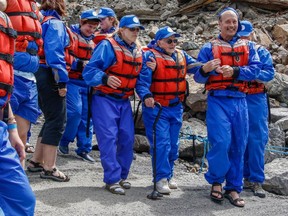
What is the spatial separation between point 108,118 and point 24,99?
1060mm

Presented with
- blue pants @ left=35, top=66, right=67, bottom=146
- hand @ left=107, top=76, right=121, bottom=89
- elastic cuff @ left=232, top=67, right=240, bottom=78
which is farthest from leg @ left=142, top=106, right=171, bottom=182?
blue pants @ left=35, top=66, right=67, bottom=146

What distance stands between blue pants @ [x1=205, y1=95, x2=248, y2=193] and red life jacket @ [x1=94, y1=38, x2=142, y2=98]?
1.08 metres

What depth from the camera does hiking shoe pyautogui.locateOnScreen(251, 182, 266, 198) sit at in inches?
264

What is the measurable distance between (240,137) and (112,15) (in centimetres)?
297

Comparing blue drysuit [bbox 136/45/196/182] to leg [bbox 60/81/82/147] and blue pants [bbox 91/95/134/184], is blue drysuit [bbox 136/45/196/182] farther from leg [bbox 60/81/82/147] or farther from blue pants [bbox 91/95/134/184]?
leg [bbox 60/81/82/147]

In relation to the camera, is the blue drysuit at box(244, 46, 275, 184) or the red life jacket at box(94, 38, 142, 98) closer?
the red life jacket at box(94, 38, 142, 98)

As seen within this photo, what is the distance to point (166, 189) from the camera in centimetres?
617

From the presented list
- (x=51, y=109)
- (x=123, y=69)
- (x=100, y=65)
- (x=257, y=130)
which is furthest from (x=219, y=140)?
(x=51, y=109)

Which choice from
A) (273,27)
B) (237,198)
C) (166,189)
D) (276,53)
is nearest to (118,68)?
(166,189)

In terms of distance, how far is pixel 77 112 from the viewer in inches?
290

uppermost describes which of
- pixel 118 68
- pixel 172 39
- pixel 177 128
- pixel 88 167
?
pixel 172 39

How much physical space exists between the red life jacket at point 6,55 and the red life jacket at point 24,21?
1.58 meters

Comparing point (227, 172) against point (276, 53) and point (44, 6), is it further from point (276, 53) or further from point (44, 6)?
point (276, 53)

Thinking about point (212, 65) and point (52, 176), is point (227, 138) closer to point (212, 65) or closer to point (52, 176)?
point (212, 65)
